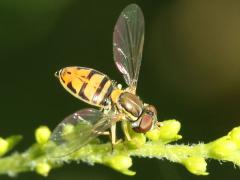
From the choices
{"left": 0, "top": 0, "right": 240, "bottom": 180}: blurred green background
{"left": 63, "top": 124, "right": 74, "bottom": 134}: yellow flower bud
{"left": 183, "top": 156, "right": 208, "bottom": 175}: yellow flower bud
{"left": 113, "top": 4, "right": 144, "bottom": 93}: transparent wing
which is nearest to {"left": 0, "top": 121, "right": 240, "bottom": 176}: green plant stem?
{"left": 183, "top": 156, "right": 208, "bottom": 175}: yellow flower bud

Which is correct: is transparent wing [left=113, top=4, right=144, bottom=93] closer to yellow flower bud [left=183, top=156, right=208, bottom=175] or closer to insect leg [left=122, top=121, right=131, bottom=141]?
insect leg [left=122, top=121, right=131, bottom=141]

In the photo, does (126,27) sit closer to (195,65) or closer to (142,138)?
(142,138)

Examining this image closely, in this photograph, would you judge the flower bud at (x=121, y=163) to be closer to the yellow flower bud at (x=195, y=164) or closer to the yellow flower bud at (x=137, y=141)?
the yellow flower bud at (x=137, y=141)

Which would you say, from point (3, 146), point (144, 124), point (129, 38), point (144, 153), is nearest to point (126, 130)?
point (144, 124)

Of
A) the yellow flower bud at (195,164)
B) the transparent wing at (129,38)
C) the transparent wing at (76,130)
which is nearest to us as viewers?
the transparent wing at (76,130)

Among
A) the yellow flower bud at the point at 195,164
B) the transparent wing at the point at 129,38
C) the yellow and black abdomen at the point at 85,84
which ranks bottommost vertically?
the yellow flower bud at the point at 195,164

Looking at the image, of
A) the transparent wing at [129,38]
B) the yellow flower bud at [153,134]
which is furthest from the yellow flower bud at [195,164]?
the transparent wing at [129,38]
